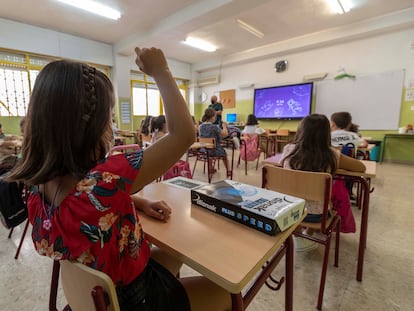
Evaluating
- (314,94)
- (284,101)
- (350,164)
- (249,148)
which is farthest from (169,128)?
(284,101)

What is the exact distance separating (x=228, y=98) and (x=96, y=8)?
472cm

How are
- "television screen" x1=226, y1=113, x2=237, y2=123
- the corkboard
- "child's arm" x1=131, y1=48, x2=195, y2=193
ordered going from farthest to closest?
1. the corkboard
2. "television screen" x1=226, y1=113, x2=237, y2=123
3. "child's arm" x1=131, y1=48, x2=195, y2=193

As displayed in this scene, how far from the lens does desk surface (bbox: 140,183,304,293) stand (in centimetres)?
48

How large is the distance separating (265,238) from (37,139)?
0.60 meters

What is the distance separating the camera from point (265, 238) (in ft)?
1.97

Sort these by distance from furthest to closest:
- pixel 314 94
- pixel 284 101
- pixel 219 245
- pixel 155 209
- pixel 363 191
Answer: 1. pixel 284 101
2. pixel 314 94
3. pixel 363 191
4. pixel 155 209
5. pixel 219 245

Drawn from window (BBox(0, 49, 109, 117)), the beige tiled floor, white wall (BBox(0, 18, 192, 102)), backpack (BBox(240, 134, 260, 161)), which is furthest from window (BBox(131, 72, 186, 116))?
the beige tiled floor

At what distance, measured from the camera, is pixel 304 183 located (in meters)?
1.17

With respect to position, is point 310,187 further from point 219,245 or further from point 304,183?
point 219,245

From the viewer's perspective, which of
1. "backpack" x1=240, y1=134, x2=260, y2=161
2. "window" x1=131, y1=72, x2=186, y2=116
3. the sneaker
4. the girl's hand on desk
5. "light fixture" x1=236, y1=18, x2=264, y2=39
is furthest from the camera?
"window" x1=131, y1=72, x2=186, y2=116

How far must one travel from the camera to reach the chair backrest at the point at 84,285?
16.4 inches

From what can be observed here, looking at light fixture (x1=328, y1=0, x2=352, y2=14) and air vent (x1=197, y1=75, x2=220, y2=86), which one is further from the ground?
light fixture (x1=328, y1=0, x2=352, y2=14)

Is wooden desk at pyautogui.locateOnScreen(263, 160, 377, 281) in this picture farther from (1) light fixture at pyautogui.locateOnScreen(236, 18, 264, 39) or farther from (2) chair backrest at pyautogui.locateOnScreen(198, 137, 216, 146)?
(1) light fixture at pyautogui.locateOnScreen(236, 18, 264, 39)

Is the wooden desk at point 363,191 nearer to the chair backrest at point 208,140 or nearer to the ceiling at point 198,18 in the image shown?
the chair backrest at point 208,140
